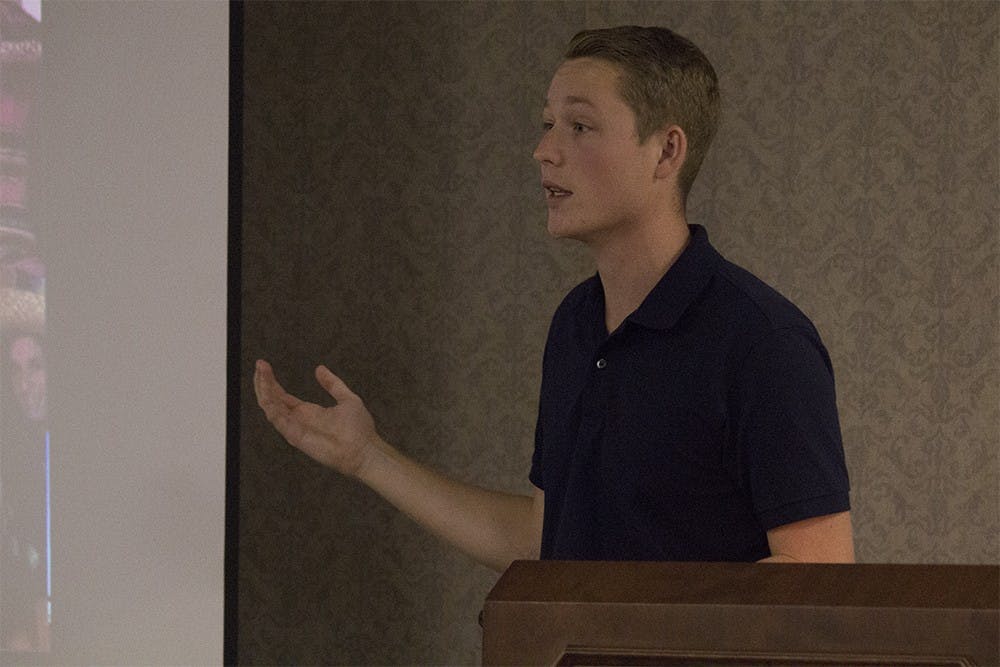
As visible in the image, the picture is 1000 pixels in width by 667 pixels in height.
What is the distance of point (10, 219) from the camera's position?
223cm

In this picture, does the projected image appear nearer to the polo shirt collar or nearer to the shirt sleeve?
the polo shirt collar

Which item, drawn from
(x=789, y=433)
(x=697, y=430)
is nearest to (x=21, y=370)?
(x=697, y=430)

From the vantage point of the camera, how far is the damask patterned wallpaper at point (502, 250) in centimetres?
277

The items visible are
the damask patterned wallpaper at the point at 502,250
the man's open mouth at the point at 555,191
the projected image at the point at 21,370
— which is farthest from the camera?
the damask patterned wallpaper at the point at 502,250

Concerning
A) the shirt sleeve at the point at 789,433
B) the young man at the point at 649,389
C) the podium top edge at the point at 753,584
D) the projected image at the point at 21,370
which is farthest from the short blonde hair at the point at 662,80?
the projected image at the point at 21,370

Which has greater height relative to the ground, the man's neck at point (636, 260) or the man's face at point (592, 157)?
the man's face at point (592, 157)

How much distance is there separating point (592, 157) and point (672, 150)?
3.9 inches

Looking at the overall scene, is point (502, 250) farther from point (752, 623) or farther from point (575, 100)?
point (752, 623)

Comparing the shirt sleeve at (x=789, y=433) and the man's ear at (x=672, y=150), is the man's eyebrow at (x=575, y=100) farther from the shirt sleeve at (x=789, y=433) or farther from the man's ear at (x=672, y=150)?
the shirt sleeve at (x=789, y=433)

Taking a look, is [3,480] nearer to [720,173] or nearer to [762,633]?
[720,173]

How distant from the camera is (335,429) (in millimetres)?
1480

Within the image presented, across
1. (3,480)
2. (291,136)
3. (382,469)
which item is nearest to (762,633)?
(382,469)

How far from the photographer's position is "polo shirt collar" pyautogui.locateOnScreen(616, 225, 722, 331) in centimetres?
125

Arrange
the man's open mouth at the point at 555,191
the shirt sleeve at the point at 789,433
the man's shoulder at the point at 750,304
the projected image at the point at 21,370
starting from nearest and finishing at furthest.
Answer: the shirt sleeve at the point at 789,433 → the man's shoulder at the point at 750,304 → the man's open mouth at the point at 555,191 → the projected image at the point at 21,370
